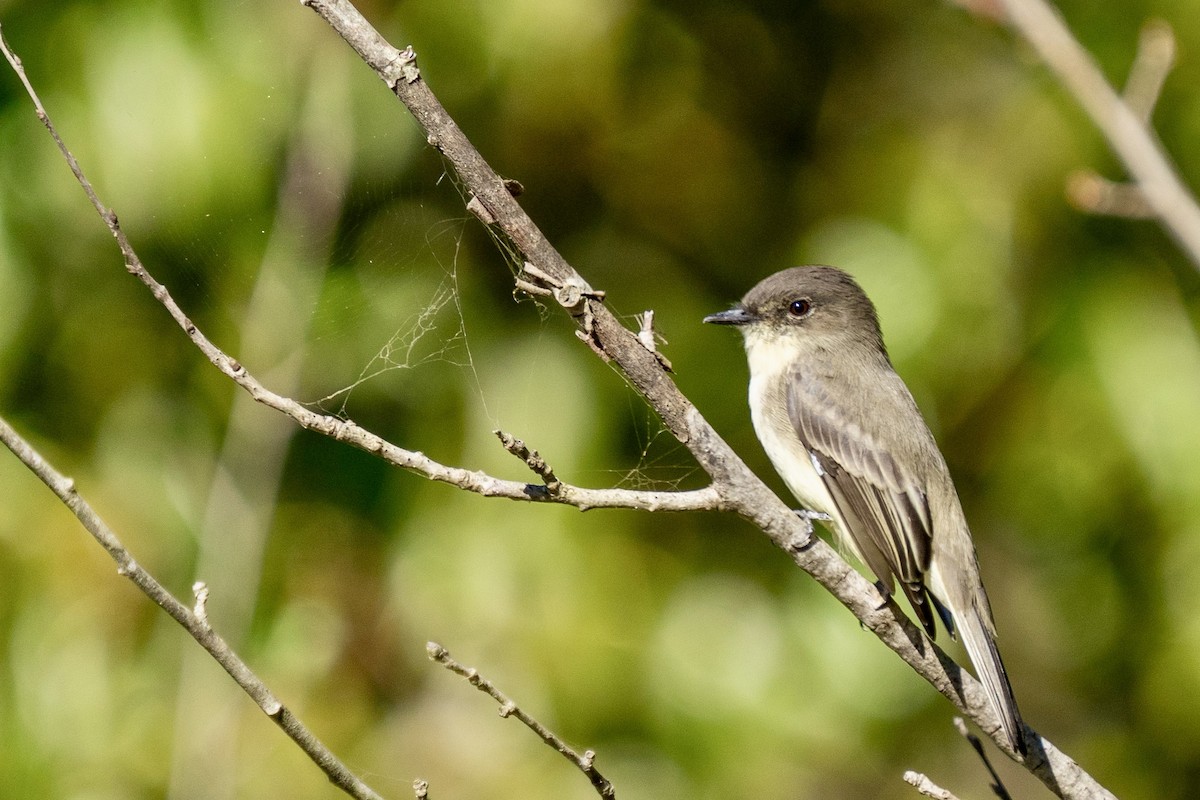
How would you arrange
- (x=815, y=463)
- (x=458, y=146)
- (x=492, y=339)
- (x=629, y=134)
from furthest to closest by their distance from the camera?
(x=629, y=134) → (x=492, y=339) → (x=815, y=463) → (x=458, y=146)

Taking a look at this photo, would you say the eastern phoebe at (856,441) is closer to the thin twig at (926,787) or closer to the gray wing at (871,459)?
the gray wing at (871,459)

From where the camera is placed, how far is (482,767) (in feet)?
12.3

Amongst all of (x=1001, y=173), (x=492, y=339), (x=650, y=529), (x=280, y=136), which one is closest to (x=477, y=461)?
(x=492, y=339)

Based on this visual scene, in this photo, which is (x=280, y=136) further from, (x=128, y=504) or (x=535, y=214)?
(x=128, y=504)

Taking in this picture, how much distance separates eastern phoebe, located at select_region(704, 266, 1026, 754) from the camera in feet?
11.1

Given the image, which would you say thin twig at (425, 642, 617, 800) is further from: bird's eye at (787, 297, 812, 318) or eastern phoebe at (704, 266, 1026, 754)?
bird's eye at (787, 297, 812, 318)

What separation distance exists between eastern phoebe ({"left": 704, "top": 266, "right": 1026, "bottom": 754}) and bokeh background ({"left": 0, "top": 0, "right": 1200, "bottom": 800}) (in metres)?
0.17

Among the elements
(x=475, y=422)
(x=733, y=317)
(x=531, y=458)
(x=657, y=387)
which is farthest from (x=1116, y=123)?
(x=475, y=422)

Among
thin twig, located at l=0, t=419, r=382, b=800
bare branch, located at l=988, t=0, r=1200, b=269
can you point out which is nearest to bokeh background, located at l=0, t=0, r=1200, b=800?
thin twig, located at l=0, t=419, r=382, b=800

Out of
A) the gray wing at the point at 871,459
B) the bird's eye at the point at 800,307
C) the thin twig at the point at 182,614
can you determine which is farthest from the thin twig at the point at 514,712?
the bird's eye at the point at 800,307

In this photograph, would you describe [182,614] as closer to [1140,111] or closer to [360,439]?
[360,439]

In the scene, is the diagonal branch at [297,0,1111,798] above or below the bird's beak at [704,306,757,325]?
below

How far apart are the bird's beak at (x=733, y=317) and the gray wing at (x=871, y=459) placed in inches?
9.9

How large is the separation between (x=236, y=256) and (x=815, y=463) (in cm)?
194
